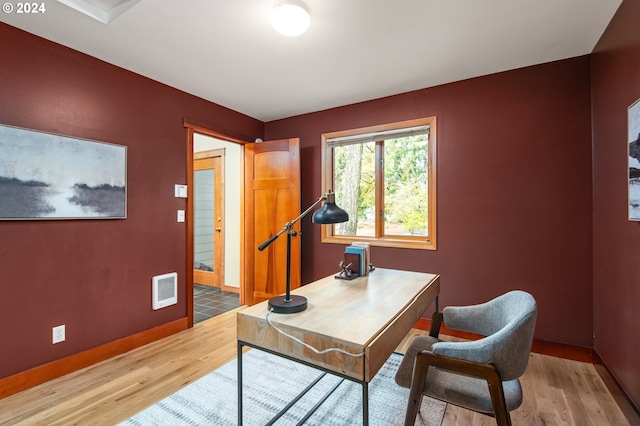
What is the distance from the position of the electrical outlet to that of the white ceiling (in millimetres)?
2109

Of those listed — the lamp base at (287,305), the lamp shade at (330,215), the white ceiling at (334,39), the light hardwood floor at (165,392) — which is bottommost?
the light hardwood floor at (165,392)

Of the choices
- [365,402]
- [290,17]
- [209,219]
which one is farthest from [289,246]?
[209,219]

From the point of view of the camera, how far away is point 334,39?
226 centimetres

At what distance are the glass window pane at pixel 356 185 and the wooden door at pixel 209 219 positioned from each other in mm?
2082

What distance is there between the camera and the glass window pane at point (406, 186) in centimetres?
327

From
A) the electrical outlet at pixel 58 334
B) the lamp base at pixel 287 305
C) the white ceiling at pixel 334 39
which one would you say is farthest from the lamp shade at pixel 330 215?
the electrical outlet at pixel 58 334

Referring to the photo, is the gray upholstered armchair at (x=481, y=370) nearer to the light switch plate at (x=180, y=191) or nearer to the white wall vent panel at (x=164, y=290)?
the white wall vent panel at (x=164, y=290)

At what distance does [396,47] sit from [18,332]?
3.37m

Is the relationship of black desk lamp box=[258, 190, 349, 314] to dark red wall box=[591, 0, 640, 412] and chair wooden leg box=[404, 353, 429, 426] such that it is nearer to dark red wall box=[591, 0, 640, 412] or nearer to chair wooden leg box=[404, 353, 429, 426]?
chair wooden leg box=[404, 353, 429, 426]

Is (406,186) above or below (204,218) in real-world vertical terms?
above

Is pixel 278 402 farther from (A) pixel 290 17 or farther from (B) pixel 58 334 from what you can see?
(A) pixel 290 17

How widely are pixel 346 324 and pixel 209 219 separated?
4.25 m

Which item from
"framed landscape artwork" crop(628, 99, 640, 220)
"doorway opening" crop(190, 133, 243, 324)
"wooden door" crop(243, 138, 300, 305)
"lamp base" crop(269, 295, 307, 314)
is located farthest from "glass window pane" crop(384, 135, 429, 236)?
"doorway opening" crop(190, 133, 243, 324)

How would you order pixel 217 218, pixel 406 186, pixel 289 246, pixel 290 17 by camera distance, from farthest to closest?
pixel 217 218, pixel 406 186, pixel 290 17, pixel 289 246
